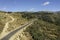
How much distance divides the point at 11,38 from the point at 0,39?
8.74 feet

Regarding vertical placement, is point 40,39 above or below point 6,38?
below

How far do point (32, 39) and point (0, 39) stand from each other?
18646 mm

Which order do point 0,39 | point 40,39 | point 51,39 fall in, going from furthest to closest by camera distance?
point 51,39 < point 40,39 < point 0,39

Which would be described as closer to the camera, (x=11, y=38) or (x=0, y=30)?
(x=11, y=38)

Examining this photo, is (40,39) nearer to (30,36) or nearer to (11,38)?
(30,36)

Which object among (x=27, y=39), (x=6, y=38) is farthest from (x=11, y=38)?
(x=27, y=39)

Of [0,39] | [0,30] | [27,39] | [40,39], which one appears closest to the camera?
[0,39]

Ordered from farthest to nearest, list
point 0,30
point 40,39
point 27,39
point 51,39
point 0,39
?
1. point 51,39
2. point 40,39
3. point 27,39
4. point 0,30
5. point 0,39

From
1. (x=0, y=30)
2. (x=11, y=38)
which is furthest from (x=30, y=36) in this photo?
(x=11, y=38)

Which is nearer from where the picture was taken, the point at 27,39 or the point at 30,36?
the point at 27,39

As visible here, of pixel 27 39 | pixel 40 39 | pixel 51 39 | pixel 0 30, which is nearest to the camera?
pixel 0 30

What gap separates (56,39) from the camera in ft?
239

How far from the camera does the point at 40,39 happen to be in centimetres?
6212

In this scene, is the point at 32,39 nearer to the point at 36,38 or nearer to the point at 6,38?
the point at 36,38
